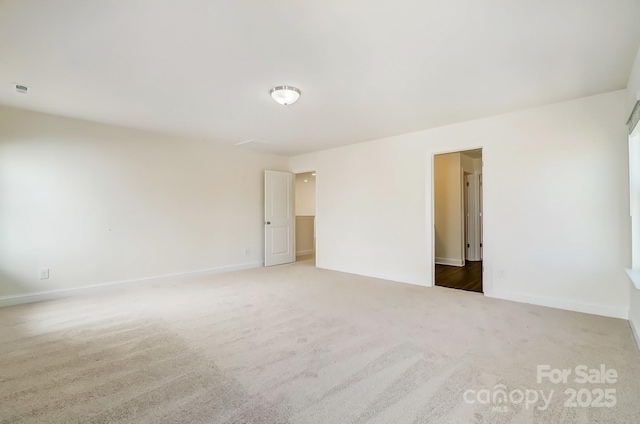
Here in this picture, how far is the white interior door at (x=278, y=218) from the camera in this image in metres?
5.95

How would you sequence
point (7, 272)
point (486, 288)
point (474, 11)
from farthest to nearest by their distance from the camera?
point (486, 288), point (7, 272), point (474, 11)

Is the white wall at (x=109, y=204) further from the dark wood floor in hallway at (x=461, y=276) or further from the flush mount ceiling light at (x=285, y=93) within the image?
the dark wood floor in hallway at (x=461, y=276)

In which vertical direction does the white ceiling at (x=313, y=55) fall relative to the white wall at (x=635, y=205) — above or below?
above

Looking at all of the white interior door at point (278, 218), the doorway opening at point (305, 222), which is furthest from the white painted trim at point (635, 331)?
the white interior door at point (278, 218)

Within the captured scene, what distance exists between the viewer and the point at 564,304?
10.6 feet

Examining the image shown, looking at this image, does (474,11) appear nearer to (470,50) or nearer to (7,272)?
(470,50)

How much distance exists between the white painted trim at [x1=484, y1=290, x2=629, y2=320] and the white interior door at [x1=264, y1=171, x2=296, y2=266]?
3871mm

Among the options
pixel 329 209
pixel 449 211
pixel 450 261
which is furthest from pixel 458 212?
pixel 329 209

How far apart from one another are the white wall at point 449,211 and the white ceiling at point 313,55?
246 centimetres

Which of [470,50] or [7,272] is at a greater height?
[470,50]

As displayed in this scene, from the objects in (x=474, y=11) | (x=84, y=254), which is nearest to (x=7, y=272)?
(x=84, y=254)

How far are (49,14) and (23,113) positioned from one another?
8.44 ft

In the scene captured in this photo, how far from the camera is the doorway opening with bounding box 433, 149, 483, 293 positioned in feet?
19.4

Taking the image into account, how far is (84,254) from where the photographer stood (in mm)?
3943
